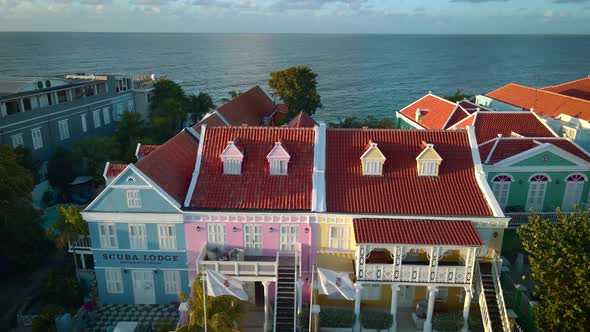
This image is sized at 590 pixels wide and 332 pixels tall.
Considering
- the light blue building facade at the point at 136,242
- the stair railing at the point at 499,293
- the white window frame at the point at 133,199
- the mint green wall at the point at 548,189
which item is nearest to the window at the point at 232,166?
the light blue building facade at the point at 136,242

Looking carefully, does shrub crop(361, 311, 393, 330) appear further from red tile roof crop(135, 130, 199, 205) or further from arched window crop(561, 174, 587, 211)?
arched window crop(561, 174, 587, 211)

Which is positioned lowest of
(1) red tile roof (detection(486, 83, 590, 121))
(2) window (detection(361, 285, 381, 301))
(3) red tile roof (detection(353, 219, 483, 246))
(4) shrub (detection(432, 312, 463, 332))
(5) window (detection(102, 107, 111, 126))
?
(4) shrub (detection(432, 312, 463, 332))

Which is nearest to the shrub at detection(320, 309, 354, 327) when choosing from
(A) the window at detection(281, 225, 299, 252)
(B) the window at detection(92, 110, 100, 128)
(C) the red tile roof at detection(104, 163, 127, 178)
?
(A) the window at detection(281, 225, 299, 252)

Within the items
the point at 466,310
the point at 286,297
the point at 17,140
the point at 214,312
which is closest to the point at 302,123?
the point at 286,297

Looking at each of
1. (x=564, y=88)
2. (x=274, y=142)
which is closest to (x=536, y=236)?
(x=274, y=142)

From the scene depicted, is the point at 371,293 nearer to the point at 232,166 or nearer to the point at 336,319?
the point at 336,319

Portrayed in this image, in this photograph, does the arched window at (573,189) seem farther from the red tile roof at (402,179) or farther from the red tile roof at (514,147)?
the red tile roof at (402,179)

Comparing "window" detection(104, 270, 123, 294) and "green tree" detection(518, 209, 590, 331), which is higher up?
"green tree" detection(518, 209, 590, 331)

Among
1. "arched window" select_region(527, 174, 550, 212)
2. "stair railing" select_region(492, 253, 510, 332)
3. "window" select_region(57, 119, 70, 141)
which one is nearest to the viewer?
"stair railing" select_region(492, 253, 510, 332)
